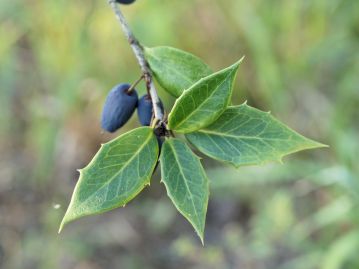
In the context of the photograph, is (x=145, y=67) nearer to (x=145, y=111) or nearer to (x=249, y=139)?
(x=145, y=111)

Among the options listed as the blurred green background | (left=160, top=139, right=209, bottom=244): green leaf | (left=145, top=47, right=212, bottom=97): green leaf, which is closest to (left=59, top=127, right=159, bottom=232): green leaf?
(left=160, top=139, right=209, bottom=244): green leaf

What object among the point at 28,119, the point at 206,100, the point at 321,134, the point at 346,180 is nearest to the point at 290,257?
the point at 321,134

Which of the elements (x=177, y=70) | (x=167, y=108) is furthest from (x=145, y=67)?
(x=167, y=108)

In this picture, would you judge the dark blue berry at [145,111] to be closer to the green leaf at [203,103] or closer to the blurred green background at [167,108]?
the green leaf at [203,103]

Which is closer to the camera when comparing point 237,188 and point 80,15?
point 237,188

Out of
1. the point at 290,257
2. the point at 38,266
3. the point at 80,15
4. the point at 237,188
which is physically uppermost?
the point at 80,15

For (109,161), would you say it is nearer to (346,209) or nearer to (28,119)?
(346,209)

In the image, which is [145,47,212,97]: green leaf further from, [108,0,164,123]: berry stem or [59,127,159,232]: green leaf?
[59,127,159,232]: green leaf
